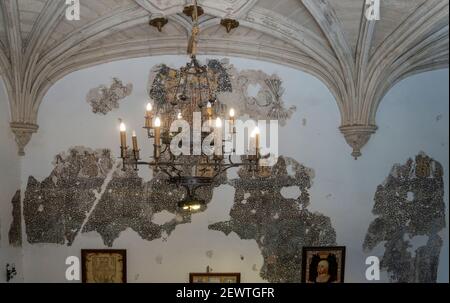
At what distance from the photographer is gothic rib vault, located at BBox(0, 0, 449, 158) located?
5273mm

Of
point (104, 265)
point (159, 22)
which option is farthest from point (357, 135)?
point (104, 265)

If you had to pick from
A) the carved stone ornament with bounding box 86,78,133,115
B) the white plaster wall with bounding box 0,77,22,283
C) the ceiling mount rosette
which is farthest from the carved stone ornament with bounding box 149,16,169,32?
the white plaster wall with bounding box 0,77,22,283

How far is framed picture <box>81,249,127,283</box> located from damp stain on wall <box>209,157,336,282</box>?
5.09ft

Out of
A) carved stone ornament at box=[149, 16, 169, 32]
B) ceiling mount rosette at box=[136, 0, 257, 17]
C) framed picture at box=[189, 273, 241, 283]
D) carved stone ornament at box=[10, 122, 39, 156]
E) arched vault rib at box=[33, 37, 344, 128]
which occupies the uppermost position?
ceiling mount rosette at box=[136, 0, 257, 17]

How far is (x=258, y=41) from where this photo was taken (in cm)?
627

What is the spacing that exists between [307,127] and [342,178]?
1059 mm

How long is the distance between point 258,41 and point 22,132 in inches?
160

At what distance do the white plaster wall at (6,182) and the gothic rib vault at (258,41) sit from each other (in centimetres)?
16

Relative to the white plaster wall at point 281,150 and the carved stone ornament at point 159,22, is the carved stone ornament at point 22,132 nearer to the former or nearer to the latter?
the white plaster wall at point 281,150

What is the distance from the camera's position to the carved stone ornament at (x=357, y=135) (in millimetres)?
6320

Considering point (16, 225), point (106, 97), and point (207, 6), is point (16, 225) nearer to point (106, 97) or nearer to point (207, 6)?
point (106, 97)

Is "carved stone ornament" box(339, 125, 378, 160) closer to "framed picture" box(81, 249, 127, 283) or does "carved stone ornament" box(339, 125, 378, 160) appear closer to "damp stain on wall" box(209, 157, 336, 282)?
"damp stain on wall" box(209, 157, 336, 282)
